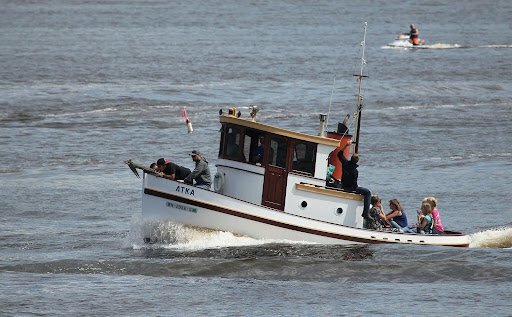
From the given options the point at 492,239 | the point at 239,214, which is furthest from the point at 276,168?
the point at 492,239

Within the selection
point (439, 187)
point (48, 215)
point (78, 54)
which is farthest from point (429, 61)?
point (48, 215)

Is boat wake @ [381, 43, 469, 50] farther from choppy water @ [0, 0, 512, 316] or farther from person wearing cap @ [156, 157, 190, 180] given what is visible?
person wearing cap @ [156, 157, 190, 180]

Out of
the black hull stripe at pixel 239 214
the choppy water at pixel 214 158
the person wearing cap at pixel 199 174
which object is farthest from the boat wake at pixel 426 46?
the person wearing cap at pixel 199 174

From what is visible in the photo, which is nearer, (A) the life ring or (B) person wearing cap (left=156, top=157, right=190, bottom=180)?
(B) person wearing cap (left=156, top=157, right=190, bottom=180)

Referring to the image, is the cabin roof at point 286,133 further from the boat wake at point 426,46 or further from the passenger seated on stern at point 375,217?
the boat wake at point 426,46

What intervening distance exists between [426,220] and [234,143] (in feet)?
18.1

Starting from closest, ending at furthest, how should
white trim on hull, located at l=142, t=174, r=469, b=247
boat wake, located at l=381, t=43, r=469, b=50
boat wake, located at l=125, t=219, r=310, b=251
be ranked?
white trim on hull, located at l=142, t=174, r=469, b=247
boat wake, located at l=125, t=219, r=310, b=251
boat wake, located at l=381, t=43, r=469, b=50

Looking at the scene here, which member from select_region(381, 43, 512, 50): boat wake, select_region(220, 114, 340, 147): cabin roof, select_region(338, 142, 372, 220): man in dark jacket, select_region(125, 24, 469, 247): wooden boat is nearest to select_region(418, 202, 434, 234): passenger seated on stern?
select_region(125, 24, 469, 247): wooden boat

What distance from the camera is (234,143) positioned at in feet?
102

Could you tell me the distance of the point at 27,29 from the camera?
402 feet

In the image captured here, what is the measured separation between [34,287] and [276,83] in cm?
4832

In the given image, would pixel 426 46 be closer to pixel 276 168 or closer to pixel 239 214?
pixel 276 168

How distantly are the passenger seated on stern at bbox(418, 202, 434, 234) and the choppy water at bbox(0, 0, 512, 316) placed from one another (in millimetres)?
780

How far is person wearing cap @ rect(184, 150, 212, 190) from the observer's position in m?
30.7
